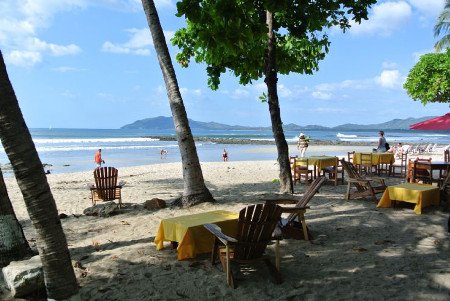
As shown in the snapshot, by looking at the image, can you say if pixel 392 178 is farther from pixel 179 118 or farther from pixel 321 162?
pixel 179 118

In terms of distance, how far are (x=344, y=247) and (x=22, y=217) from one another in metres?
6.53

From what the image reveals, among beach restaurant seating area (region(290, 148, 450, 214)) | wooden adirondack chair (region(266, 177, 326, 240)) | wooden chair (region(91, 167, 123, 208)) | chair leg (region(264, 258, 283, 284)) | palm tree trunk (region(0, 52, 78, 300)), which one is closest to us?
palm tree trunk (region(0, 52, 78, 300))

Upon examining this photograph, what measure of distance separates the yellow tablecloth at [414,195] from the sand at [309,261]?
0.56 ft

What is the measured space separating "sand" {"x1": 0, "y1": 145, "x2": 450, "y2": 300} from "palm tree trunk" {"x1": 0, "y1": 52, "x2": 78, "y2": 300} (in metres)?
0.82

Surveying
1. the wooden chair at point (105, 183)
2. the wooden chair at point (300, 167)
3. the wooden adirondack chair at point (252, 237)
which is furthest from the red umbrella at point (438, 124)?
the wooden chair at point (105, 183)

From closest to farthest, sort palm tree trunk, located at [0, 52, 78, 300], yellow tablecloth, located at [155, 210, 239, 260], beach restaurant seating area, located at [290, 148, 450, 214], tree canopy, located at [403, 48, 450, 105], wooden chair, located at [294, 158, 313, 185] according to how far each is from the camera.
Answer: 1. palm tree trunk, located at [0, 52, 78, 300]
2. yellow tablecloth, located at [155, 210, 239, 260]
3. beach restaurant seating area, located at [290, 148, 450, 214]
4. wooden chair, located at [294, 158, 313, 185]
5. tree canopy, located at [403, 48, 450, 105]

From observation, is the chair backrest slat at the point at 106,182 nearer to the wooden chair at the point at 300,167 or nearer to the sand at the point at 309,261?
the sand at the point at 309,261

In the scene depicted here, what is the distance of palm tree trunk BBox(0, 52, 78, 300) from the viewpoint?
3125 millimetres

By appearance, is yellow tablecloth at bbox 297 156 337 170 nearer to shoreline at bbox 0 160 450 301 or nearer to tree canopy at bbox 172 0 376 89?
tree canopy at bbox 172 0 376 89

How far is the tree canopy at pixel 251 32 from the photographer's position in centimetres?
457

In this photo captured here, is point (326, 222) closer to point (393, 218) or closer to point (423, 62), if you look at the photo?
point (393, 218)

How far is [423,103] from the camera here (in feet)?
77.7

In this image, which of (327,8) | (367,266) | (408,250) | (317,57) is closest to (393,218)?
(408,250)

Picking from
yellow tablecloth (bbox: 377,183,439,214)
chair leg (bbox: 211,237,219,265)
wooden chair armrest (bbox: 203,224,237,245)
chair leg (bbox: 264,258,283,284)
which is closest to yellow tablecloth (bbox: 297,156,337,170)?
yellow tablecloth (bbox: 377,183,439,214)
